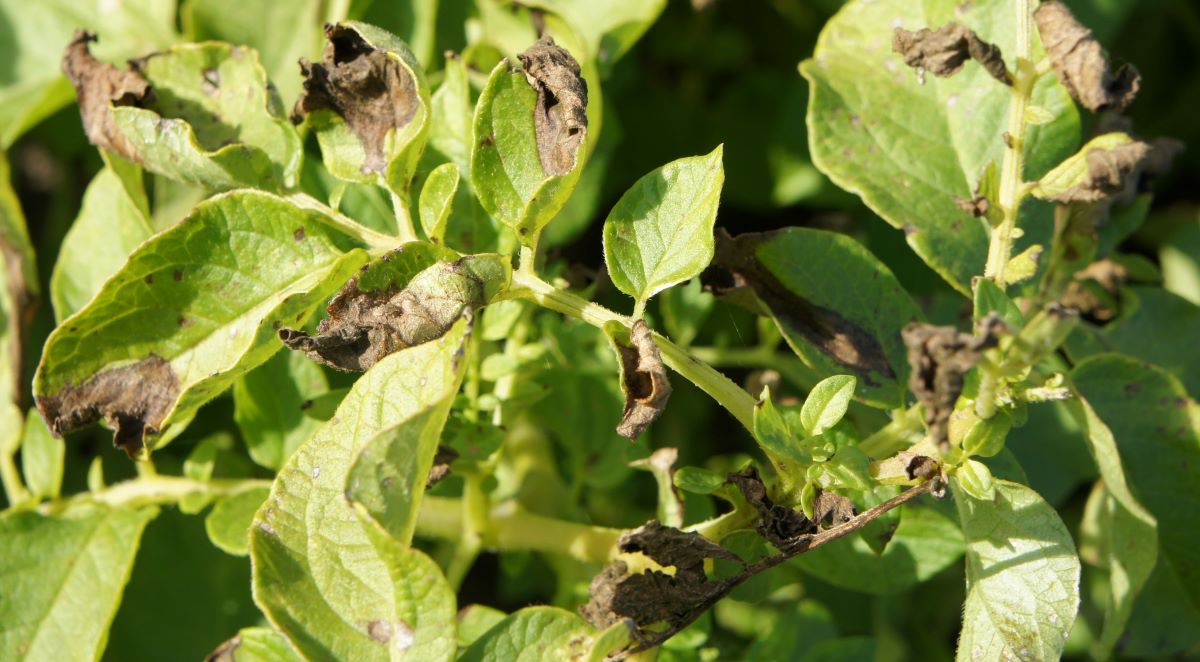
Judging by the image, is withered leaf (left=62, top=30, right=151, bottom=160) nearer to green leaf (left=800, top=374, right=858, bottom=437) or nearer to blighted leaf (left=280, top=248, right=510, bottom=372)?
blighted leaf (left=280, top=248, right=510, bottom=372)

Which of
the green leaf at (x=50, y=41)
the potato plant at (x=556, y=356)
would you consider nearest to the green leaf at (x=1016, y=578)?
the potato plant at (x=556, y=356)

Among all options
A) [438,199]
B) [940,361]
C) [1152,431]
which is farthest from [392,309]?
[1152,431]

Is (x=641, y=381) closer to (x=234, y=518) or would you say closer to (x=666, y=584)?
(x=666, y=584)

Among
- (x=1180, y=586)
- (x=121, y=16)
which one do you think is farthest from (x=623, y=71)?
(x=1180, y=586)

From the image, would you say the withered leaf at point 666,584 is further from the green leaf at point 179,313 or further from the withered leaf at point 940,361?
the green leaf at point 179,313

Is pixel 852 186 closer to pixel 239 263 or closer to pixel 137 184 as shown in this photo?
pixel 239 263

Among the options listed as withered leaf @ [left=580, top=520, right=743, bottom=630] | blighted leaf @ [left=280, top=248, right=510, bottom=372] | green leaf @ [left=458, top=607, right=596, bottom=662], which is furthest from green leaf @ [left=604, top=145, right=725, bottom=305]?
green leaf @ [left=458, top=607, right=596, bottom=662]
